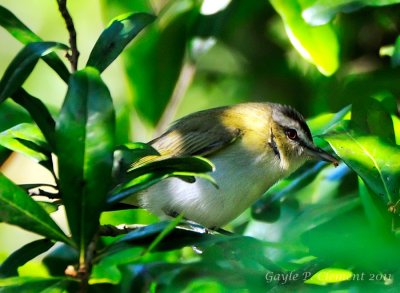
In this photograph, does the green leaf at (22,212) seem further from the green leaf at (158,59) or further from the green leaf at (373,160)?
the green leaf at (158,59)

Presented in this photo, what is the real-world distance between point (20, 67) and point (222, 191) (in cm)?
122

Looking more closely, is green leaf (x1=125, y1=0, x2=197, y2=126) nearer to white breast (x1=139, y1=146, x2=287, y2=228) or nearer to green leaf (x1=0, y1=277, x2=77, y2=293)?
white breast (x1=139, y1=146, x2=287, y2=228)

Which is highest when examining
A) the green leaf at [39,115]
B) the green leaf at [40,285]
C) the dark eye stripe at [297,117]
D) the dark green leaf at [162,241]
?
the dark eye stripe at [297,117]

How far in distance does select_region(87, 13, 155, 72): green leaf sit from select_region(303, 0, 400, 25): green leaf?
79cm

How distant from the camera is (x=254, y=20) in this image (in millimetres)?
4777

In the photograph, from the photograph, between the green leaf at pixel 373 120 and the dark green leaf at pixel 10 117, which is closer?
the green leaf at pixel 373 120

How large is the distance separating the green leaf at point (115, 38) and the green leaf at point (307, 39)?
95cm

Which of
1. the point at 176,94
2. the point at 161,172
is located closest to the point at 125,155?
the point at 161,172

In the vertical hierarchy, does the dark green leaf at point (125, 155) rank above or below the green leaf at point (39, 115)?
below

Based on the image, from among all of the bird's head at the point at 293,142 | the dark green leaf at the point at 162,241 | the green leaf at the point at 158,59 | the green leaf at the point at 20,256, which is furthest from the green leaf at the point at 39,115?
the green leaf at the point at 158,59

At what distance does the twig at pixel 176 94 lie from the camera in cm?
414

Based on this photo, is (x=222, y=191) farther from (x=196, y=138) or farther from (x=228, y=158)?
(x=196, y=138)

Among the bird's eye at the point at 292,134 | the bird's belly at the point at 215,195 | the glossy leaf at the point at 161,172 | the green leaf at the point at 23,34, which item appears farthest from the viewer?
the bird's eye at the point at 292,134

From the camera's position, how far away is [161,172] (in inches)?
77.7
